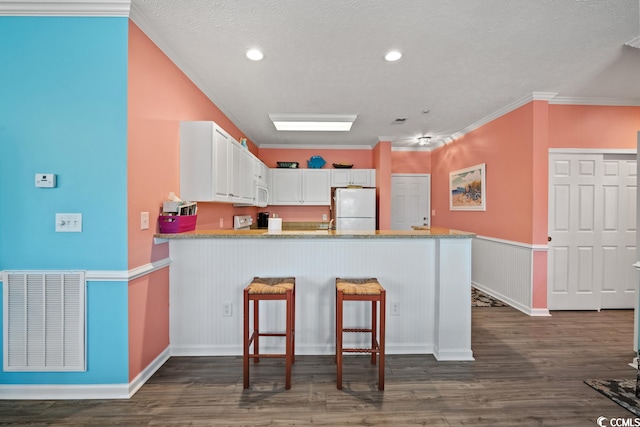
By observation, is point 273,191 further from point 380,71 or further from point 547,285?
point 547,285

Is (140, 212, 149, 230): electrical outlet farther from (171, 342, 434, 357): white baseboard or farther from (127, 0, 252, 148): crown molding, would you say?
(127, 0, 252, 148): crown molding

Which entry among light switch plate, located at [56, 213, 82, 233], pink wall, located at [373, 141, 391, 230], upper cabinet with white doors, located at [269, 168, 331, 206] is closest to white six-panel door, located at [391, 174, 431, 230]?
pink wall, located at [373, 141, 391, 230]

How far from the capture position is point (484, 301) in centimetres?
371

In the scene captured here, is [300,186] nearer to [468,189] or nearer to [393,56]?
[468,189]

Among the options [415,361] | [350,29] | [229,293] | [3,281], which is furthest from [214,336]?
[350,29]

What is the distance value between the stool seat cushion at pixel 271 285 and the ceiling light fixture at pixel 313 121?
8.13 ft

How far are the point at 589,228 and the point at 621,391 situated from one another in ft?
7.36

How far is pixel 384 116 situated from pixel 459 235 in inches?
90.4

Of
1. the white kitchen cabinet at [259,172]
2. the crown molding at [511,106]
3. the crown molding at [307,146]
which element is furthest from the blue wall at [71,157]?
the crown molding at [511,106]

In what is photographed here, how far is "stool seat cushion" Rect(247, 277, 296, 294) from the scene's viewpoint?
75.2 inches

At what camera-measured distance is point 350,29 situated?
2.01 m

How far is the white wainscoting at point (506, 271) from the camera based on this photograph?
328cm

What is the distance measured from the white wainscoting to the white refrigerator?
1781 mm

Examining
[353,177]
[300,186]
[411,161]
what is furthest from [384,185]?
[300,186]
